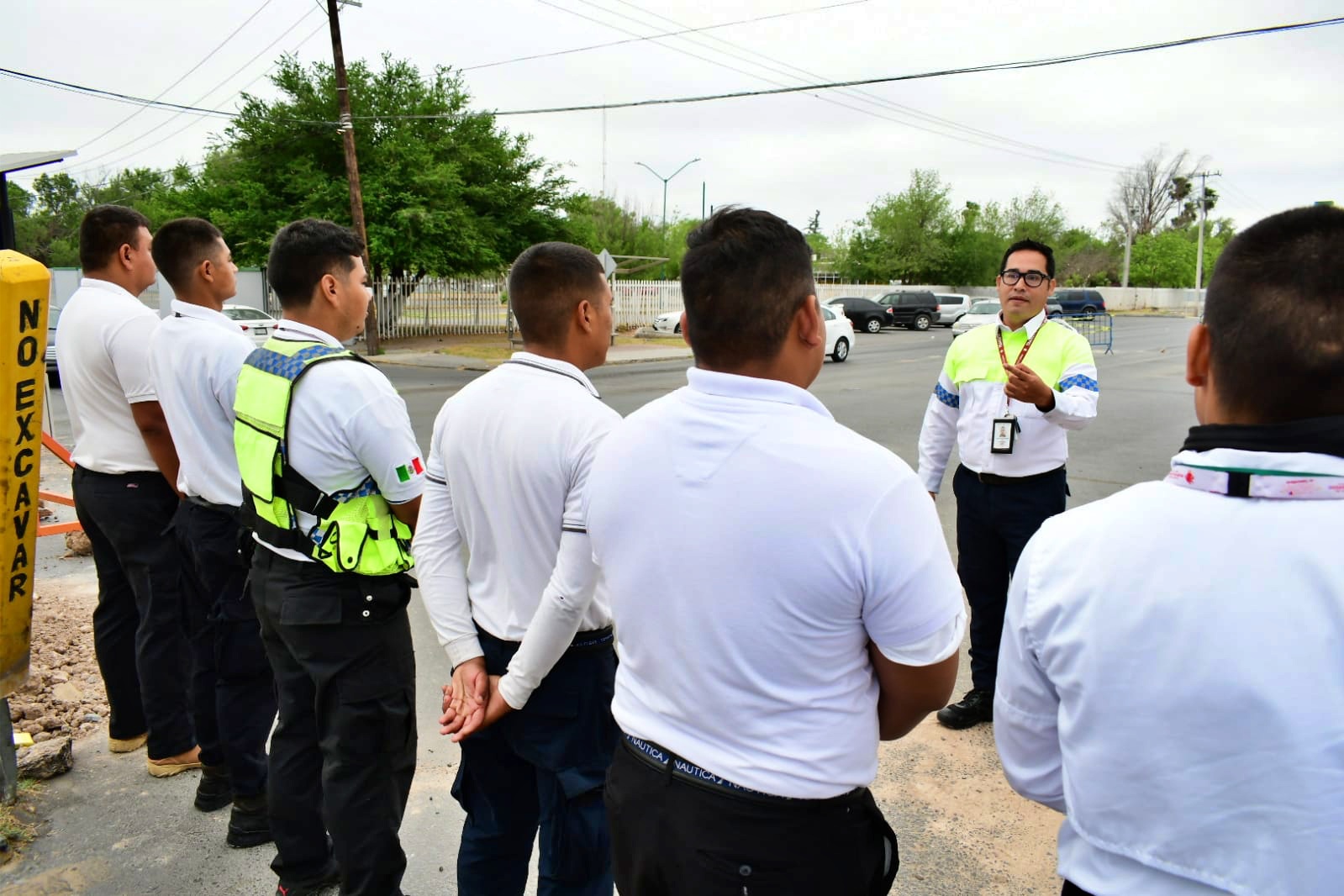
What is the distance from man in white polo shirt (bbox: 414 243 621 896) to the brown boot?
5.72 ft

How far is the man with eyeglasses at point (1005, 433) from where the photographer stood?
3812mm

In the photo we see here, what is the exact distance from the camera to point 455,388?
16281mm

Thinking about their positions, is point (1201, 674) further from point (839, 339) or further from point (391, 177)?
point (391, 177)

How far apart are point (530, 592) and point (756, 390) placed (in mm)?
983

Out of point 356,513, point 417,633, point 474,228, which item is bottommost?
point 417,633

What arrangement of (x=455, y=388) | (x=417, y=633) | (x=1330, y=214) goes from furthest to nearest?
(x=455, y=388) → (x=417, y=633) → (x=1330, y=214)

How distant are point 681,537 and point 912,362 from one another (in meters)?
22.1

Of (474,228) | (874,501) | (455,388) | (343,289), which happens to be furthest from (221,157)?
(874,501)

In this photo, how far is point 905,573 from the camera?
4.73ft

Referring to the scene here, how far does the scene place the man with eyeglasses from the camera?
3.81m

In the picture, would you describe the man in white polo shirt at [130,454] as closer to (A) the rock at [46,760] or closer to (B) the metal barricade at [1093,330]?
(A) the rock at [46,760]

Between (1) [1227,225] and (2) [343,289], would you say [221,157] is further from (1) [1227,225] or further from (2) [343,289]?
(1) [1227,225]

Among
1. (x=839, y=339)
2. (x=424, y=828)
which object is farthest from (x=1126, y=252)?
(x=424, y=828)

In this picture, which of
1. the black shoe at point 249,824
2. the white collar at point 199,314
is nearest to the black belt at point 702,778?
the black shoe at point 249,824
